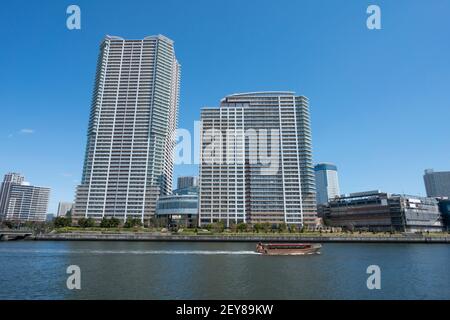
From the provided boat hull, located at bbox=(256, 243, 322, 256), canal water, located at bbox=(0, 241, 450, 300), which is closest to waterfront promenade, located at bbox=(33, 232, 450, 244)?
boat hull, located at bbox=(256, 243, 322, 256)

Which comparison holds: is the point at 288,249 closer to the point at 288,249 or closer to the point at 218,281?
the point at 288,249

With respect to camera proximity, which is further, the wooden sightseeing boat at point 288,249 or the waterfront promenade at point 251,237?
the waterfront promenade at point 251,237

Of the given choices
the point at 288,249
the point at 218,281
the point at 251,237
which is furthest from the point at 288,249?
the point at 251,237

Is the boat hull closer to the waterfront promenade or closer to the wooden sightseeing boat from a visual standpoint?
the wooden sightseeing boat

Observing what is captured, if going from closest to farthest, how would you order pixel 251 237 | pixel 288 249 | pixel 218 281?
pixel 218 281
pixel 288 249
pixel 251 237

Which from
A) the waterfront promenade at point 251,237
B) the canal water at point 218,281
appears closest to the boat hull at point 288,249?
the canal water at point 218,281

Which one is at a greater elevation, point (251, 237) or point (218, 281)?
point (251, 237)

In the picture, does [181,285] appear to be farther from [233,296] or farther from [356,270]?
[356,270]

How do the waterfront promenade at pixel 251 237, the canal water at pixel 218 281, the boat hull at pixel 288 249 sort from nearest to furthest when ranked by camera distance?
the canal water at pixel 218 281 → the boat hull at pixel 288 249 → the waterfront promenade at pixel 251 237

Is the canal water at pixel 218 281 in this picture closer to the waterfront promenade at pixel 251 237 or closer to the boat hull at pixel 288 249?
the boat hull at pixel 288 249

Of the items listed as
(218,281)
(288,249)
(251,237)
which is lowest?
(218,281)
